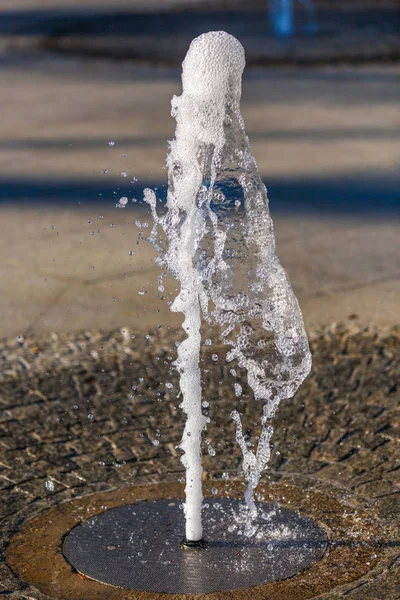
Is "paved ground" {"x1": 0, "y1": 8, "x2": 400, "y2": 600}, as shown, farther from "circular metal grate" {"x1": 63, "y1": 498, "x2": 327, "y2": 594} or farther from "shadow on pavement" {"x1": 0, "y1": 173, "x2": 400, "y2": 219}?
"circular metal grate" {"x1": 63, "y1": 498, "x2": 327, "y2": 594}

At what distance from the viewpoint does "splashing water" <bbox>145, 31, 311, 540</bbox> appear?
3457 mm

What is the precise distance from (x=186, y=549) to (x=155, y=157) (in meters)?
5.93

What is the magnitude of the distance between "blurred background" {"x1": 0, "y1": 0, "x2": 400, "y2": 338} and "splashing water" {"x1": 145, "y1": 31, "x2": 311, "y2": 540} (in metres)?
0.74

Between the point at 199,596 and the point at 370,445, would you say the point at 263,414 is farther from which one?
the point at 199,596

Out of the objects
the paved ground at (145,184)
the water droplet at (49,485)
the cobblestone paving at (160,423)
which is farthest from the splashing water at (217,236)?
the paved ground at (145,184)

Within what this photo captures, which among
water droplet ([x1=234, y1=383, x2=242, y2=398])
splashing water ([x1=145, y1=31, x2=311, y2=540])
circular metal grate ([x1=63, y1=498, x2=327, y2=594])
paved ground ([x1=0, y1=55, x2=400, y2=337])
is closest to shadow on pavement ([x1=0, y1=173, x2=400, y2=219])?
paved ground ([x1=0, y1=55, x2=400, y2=337])

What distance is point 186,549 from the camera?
348 cm

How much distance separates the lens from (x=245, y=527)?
3.64 m

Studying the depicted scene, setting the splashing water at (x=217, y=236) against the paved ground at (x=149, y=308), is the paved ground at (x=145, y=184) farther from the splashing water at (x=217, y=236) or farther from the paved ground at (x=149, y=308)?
the splashing water at (x=217, y=236)

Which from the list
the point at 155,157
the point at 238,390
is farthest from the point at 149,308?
the point at 155,157

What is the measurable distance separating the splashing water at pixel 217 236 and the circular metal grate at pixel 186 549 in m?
0.10

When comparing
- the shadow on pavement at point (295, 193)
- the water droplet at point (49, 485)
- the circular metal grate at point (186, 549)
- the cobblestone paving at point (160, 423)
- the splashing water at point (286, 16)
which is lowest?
the circular metal grate at point (186, 549)

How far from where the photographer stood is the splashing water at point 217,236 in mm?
3457

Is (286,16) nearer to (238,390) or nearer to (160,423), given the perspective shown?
(238,390)
